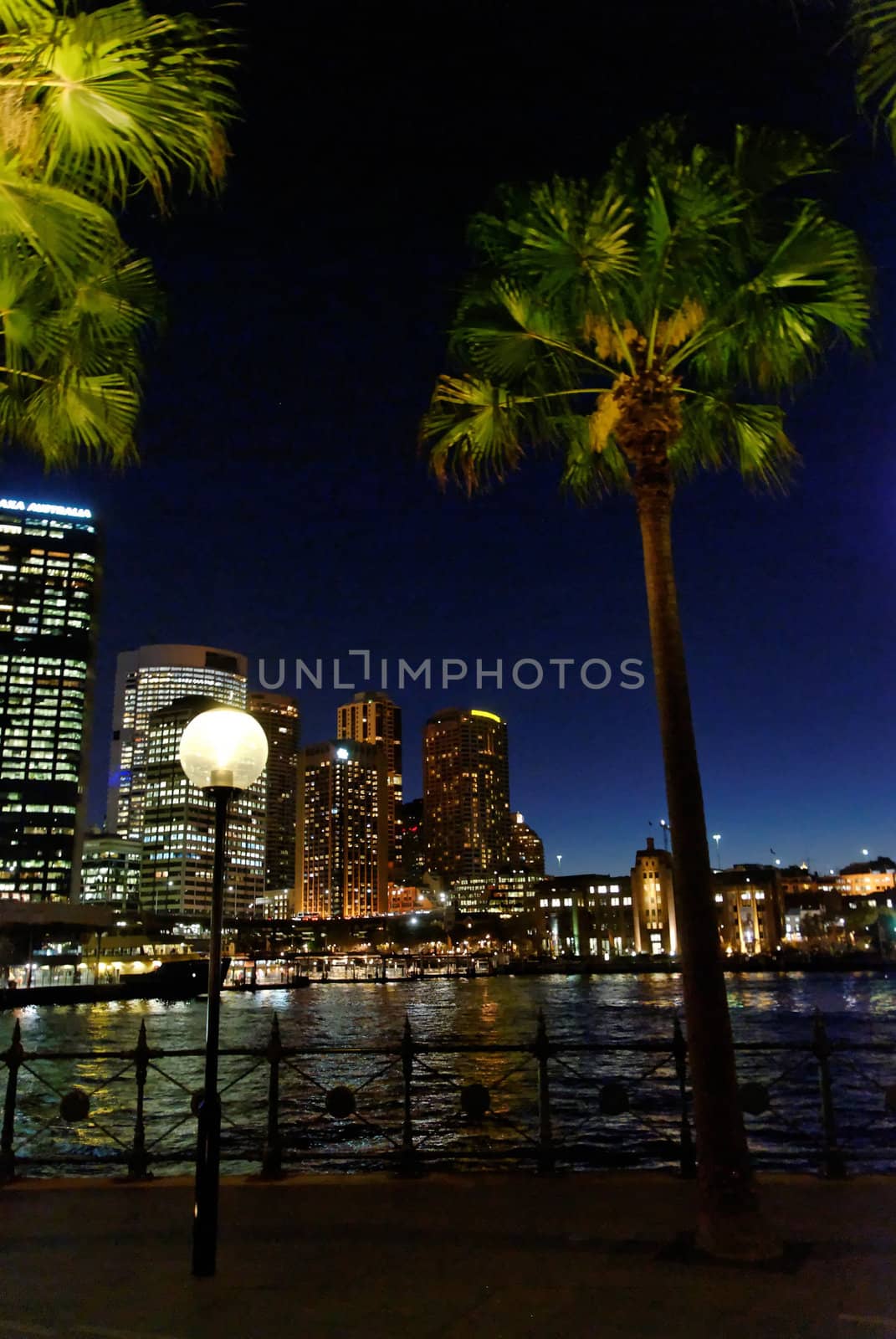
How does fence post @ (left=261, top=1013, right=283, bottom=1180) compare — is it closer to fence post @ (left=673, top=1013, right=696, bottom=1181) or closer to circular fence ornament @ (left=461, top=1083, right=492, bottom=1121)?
circular fence ornament @ (left=461, top=1083, right=492, bottom=1121)

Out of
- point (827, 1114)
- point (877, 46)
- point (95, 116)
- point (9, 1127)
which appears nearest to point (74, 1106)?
point (9, 1127)

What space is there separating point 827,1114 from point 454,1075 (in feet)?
29.3

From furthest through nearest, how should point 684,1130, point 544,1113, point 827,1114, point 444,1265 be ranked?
point 544,1113 → point 684,1130 → point 827,1114 → point 444,1265

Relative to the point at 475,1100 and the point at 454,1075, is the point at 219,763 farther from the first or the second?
the point at 454,1075

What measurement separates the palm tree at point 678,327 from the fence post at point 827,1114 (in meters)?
2.38

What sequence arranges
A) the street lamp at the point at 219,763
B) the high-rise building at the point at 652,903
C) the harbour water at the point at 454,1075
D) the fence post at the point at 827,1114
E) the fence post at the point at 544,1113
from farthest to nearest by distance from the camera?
the high-rise building at the point at 652,903
the harbour water at the point at 454,1075
the fence post at the point at 544,1113
the fence post at the point at 827,1114
the street lamp at the point at 219,763

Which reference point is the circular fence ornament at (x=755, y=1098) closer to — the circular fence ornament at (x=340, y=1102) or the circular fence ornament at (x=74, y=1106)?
the circular fence ornament at (x=340, y=1102)

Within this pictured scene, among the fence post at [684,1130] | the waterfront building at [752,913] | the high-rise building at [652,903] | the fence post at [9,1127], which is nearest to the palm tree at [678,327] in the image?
the fence post at [684,1130]

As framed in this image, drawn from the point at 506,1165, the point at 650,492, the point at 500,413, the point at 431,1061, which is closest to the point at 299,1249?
the point at 650,492

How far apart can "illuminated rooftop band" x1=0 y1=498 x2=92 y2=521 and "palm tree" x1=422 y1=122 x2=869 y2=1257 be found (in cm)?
18706

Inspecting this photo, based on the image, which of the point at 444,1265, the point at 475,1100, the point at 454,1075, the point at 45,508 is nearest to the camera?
the point at 444,1265

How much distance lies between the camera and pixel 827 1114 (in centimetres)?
937

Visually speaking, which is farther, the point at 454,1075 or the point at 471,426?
the point at 454,1075

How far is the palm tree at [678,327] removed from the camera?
24.7 feet
